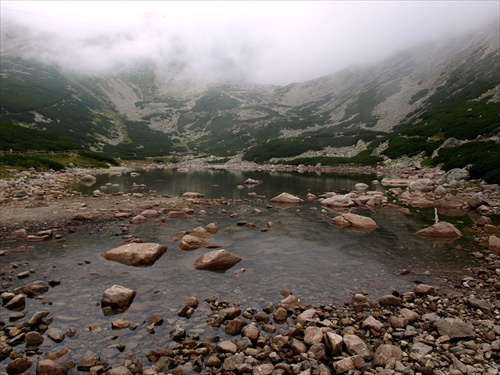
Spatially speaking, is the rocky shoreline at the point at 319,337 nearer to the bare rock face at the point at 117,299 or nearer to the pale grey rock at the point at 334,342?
the pale grey rock at the point at 334,342

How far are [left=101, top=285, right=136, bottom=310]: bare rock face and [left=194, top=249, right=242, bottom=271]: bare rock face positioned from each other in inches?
121

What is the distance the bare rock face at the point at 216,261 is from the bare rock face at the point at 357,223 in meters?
8.69

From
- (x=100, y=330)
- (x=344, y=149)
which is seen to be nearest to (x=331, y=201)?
(x=100, y=330)

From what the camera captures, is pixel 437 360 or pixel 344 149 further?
pixel 344 149

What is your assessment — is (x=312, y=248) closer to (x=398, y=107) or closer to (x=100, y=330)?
(x=100, y=330)

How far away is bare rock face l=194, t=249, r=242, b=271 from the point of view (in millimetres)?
11183

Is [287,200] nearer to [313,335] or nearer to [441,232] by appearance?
[441,232]

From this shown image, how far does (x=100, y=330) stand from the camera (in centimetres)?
706

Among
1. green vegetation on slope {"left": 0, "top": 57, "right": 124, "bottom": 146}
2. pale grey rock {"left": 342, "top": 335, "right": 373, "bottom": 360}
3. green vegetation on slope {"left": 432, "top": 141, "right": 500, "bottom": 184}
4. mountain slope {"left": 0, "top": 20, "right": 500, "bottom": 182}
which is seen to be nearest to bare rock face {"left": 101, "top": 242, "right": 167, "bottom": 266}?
pale grey rock {"left": 342, "top": 335, "right": 373, "bottom": 360}

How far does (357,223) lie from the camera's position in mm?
17703

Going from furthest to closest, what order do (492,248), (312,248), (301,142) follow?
(301,142)
(312,248)
(492,248)

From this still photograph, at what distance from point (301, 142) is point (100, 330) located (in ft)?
300

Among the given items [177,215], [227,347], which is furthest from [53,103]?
[227,347]

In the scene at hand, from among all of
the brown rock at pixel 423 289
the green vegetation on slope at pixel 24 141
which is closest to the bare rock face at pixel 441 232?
the brown rock at pixel 423 289
